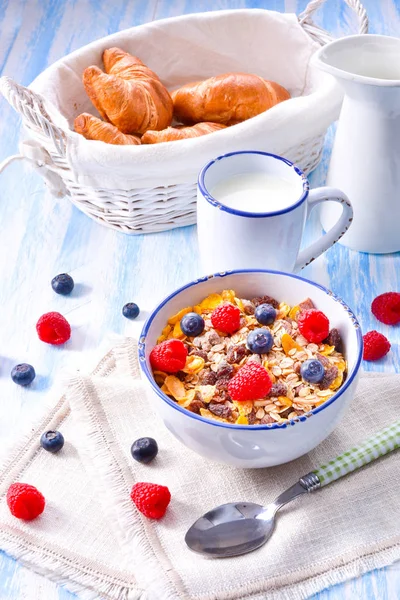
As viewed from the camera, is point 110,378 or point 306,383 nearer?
point 306,383

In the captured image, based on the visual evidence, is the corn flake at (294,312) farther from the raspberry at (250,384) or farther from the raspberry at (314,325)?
the raspberry at (250,384)

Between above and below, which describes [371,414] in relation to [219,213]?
below

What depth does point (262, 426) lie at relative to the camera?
2.90 feet

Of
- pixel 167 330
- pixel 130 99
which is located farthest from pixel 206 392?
pixel 130 99

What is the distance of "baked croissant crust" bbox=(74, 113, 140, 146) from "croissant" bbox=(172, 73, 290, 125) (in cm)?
17

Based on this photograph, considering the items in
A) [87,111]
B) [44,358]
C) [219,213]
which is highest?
[219,213]

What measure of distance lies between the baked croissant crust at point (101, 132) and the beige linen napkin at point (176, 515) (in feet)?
1.79

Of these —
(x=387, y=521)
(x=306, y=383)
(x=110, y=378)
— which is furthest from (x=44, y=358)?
(x=387, y=521)

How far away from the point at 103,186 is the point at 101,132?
0.46ft

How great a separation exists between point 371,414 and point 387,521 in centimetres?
17

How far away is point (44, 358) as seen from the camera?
4.10 ft

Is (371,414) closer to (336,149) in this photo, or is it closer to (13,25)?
(336,149)

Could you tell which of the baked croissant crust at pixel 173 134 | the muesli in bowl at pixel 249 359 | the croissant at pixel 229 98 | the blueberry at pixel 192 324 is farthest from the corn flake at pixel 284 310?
the croissant at pixel 229 98

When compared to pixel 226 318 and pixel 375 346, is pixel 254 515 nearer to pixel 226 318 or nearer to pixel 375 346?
pixel 226 318
